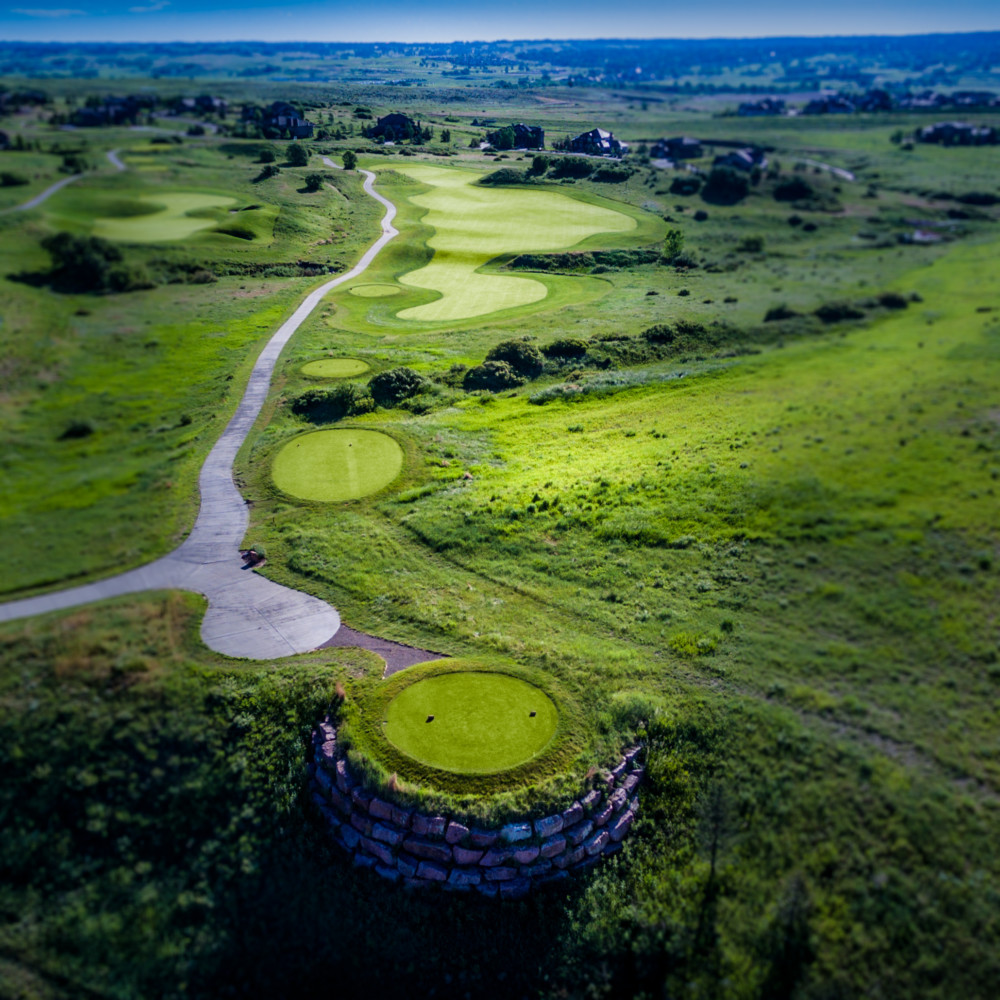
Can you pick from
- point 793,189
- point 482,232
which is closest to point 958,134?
point 793,189

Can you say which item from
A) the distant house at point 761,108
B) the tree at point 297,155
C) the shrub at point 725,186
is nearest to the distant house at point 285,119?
the tree at point 297,155

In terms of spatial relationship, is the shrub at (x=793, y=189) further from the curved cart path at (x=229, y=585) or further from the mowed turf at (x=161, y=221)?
the curved cart path at (x=229, y=585)

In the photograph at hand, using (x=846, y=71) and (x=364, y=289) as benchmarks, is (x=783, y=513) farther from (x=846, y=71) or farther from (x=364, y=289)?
(x=846, y=71)

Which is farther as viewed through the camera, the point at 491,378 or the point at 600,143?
the point at 491,378

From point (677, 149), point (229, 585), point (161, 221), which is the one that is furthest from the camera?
point (677, 149)

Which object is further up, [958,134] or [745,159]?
[958,134]

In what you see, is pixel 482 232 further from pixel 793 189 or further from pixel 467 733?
pixel 467 733

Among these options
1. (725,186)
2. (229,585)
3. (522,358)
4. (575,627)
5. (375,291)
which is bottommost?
(575,627)

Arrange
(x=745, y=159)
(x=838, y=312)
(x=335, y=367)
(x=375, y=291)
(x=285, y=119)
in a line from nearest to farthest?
1. (x=838, y=312)
2. (x=285, y=119)
3. (x=745, y=159)
4. (x=335, y=367)
5. (x=375, y=291)
